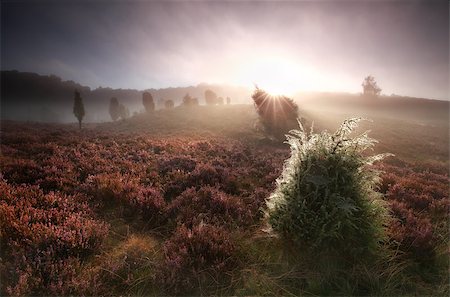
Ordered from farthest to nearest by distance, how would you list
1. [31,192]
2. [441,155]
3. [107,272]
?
[441,155] < [31,192] < [107,272]

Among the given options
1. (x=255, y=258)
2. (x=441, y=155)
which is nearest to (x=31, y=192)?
(x=255, y=258)

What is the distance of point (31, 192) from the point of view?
6.89 metres

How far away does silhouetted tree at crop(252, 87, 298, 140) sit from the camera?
1261 inches

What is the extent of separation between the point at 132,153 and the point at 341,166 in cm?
1097

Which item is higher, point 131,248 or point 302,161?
point 302,161

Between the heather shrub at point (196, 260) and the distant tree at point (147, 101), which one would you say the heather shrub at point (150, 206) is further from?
the distant tree at point (147, 101)

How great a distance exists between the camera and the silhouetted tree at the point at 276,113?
32.0m

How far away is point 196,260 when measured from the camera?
4867 mm

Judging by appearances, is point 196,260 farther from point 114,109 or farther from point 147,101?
point 114,109

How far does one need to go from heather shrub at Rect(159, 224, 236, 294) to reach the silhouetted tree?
26.8 meters

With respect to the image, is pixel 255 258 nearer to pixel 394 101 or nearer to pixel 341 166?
pixel 341 166

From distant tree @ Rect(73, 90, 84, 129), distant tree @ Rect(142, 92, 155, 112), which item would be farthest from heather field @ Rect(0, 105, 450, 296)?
distant tree @ Rect(142, 92, 155, 112)

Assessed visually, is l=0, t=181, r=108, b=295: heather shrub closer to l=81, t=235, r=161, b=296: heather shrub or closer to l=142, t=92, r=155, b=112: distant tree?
l=81, t=235, r=161, b=296: heather shrub

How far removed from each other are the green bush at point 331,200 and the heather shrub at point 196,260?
47.1 inches
